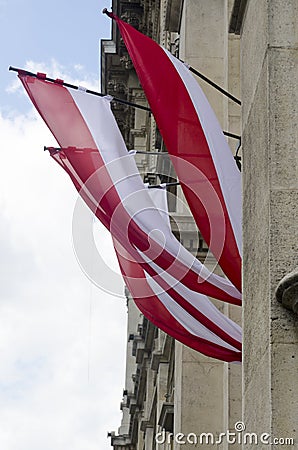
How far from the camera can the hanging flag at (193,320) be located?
16547 millimetres

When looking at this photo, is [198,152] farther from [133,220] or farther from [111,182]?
[111,182]

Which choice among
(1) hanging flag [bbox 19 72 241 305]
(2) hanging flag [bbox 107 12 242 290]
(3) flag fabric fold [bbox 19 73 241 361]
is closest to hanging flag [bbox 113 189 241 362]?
(3) flag fabric fold [bbox 19 73 241 361]

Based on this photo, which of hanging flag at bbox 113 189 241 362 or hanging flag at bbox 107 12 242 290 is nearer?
hanging flag at bbox 107 12 242 290

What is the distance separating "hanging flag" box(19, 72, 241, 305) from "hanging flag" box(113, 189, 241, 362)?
349 millimetres

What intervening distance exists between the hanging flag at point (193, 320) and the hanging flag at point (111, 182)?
0.35 metres

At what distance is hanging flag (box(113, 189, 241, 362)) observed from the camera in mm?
16547

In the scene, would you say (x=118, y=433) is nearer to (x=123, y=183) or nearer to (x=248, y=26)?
(x=123, y=183)

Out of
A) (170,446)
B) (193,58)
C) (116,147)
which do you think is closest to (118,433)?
(170,446)

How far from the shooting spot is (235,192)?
15.1 metres

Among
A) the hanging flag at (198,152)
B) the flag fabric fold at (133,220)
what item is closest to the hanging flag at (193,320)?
the flag fabric fold at (133,220)

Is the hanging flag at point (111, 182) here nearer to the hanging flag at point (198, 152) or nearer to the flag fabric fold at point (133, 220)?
the flag fabric fold at point (133, 220)

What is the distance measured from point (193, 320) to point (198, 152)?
105 inches

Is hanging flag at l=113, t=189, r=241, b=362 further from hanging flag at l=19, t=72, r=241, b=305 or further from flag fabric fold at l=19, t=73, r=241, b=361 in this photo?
hanging flag at l=19, t=72, r=241, b=305

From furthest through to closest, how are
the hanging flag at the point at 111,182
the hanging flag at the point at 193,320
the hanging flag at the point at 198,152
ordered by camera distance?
the hanging flag at the point at 193,320 < the hanging flag at the point at 111,182 < the hanging flag at the point at 198,152
